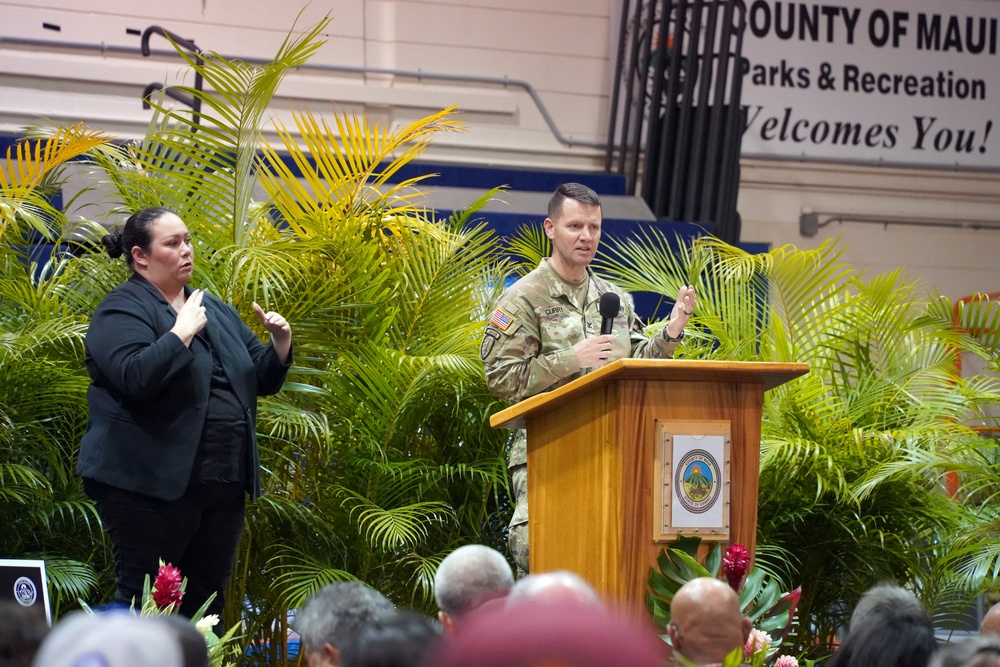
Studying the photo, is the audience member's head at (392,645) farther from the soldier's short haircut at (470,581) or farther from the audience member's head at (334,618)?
the soldier's short haircut at (470,581)

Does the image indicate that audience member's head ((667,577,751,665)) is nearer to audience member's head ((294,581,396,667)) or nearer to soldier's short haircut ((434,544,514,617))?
soldier's short haircut ((434,544,514,617))

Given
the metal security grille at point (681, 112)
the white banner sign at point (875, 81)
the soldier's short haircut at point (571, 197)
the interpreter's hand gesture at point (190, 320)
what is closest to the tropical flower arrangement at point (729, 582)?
the soldier's short haircut at point (571, 197)

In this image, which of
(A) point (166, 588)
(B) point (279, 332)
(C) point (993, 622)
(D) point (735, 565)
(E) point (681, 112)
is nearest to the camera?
(C) point (993, 622)

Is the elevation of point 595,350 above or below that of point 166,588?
above

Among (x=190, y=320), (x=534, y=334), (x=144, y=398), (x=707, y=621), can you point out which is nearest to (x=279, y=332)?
(x=190, y=320)

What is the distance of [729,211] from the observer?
310 inches

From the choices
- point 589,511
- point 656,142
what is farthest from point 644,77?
point 589,511

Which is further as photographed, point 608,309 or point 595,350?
point 608,309

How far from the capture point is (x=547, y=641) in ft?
2.99

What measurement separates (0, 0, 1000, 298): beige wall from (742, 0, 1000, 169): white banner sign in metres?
0.21

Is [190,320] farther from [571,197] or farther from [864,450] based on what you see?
[864,450]

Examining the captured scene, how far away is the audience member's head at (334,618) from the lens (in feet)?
6.29

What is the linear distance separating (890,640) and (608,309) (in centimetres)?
149

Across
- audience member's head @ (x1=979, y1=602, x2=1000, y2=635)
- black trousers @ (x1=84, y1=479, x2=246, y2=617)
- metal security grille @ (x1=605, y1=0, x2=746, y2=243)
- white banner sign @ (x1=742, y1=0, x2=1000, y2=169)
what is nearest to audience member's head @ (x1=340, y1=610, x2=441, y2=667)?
audience member's head @ (x1=979, y1=602, x2=1000, y2=635)
